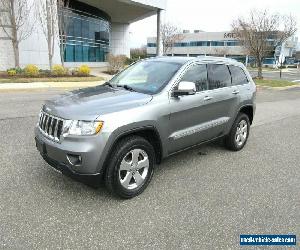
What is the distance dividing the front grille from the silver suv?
0.01 m

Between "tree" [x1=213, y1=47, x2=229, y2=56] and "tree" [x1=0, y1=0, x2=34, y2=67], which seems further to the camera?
"tree" [x1=213, y1=47, x2=229, y2=56]

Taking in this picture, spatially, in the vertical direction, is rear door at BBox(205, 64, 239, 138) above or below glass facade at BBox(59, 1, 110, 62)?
below

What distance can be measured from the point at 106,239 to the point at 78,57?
A: 29.7 meters

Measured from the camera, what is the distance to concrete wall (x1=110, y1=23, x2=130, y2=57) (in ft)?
145

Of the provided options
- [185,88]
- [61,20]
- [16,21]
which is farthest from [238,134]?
[61,20]

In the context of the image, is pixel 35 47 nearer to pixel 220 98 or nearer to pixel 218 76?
pixel 218 76

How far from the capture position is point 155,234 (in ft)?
10.3

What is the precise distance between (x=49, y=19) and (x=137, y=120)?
20.7 meters

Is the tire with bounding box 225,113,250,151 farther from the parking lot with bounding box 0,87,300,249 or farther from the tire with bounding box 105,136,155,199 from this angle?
the tire with bounding box 105,136,155,199

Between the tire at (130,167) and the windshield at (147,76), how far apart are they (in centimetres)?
87

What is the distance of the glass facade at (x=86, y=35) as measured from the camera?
29.0 metres

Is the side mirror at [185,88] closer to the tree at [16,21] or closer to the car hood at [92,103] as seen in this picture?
the car hood at [92,103]

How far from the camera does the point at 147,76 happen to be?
470 cm

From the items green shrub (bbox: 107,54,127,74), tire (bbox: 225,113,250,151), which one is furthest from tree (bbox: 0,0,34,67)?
tire (bbox: 225,113,250,151)
